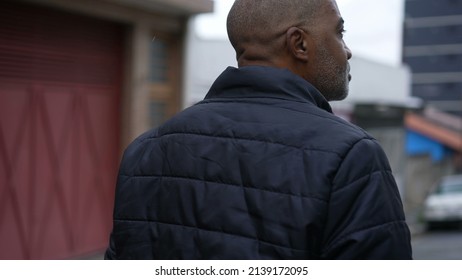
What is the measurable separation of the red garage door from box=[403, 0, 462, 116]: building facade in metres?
47.3

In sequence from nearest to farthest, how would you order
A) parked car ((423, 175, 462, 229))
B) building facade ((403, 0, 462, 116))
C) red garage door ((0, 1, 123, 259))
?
red garage door ((0, 1, 123, 259))
parked car ((423, 175, 462, 229))
building facade ((403, 0, 462, 116))

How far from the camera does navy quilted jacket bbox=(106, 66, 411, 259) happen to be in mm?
1229

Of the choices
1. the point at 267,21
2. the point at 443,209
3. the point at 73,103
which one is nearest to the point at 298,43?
the point at 267,21

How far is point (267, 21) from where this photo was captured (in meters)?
1.40

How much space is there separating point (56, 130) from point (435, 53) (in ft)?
168

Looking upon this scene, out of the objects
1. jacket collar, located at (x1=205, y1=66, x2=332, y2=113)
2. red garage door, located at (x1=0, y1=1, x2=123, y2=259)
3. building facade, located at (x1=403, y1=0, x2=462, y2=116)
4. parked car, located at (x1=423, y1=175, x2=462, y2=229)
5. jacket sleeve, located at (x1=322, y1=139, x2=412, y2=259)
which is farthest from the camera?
building facade, located at (x1=403, y1=0, x2=462, y2=116)

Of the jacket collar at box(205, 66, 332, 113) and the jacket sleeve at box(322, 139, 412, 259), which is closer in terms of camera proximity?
the jacket sleeve at box(322, 139, 412, 259)

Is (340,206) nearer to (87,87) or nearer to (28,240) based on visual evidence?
(28,240)

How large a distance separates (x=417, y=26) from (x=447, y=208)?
136 feet

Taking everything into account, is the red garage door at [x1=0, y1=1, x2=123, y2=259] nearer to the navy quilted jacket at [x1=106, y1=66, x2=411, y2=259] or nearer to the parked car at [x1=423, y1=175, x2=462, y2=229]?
the navy quilted jacket at [x1=106, y1=66, x2=411, y2=259]

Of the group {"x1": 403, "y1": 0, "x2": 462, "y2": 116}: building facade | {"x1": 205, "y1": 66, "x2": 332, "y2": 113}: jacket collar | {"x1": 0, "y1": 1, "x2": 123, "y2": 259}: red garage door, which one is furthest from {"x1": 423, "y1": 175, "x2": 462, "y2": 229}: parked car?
{"x1": 403, "y1": 0, "x2": 462, "y2": 116}: building facade

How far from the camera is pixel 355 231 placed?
1216 millimetres

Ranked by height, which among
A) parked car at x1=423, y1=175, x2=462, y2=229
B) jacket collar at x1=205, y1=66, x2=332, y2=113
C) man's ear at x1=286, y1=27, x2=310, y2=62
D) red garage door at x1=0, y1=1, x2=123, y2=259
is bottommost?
parked car at x1=423, y1=175, x2=462, y2=229

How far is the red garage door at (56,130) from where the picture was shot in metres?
6.03
